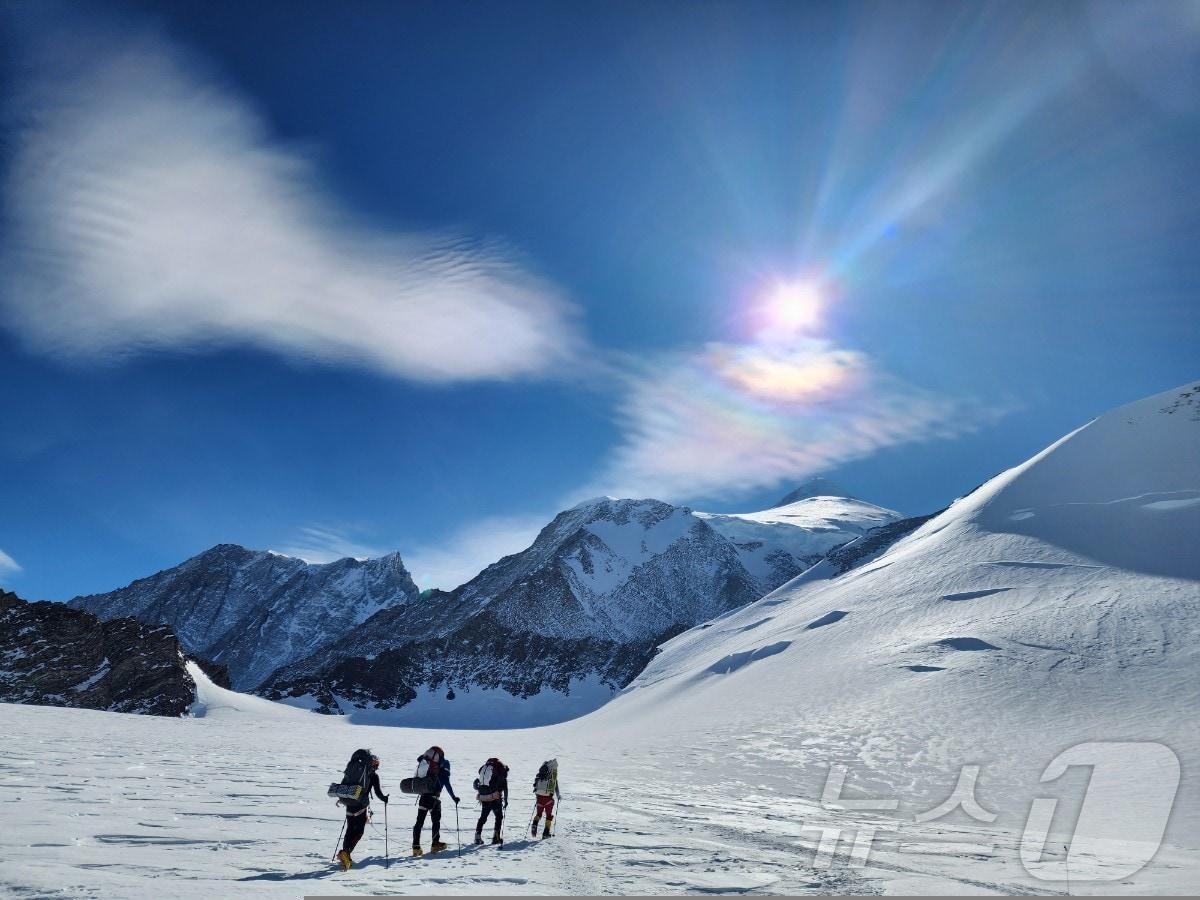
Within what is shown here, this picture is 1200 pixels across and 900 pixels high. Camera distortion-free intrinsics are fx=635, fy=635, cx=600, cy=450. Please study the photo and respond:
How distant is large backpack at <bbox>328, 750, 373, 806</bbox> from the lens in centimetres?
1020

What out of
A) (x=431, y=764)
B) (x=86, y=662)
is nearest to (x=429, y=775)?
(x=431, y=764)

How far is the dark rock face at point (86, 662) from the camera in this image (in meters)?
84.7

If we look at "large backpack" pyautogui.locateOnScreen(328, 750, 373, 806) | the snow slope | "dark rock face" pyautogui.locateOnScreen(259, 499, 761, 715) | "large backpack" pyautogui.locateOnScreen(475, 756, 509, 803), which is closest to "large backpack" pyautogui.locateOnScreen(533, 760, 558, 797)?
"large backpack" pyautogui.locateOnScreen(475, 756, 509, 803)

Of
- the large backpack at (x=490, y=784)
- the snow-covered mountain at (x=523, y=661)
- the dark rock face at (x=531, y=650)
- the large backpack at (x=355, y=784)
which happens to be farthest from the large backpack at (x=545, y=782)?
the snow-covered mountain at (x=523, y=661)

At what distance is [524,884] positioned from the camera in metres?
8.59

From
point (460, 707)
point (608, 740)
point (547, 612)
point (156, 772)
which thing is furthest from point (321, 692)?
point (156, 772)

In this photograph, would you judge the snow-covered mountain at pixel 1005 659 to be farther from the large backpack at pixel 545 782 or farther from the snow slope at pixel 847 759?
the large backpack at pixel 545 782

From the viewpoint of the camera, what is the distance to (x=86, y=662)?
9406 cm

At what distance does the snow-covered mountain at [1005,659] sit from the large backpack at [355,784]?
41.6 ft

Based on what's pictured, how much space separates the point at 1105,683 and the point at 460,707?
13681cm

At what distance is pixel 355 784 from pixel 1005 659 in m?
29.4

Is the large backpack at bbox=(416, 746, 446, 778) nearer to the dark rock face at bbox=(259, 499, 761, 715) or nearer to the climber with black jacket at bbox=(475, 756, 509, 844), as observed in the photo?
the climber with black jacket at bbox=(475, 756, 509, 844)

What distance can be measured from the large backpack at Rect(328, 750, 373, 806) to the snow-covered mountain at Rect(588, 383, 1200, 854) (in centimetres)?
1269

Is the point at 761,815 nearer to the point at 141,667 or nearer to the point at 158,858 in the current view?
the point at 158,858
